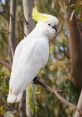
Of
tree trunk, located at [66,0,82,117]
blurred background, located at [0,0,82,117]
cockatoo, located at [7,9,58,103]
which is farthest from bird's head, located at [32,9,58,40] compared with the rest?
tree trunk, located at [66,0,82,117]

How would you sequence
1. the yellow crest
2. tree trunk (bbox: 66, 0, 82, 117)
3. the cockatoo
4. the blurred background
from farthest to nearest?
tree trunk (bbox: 66, 0, 82, 117) < the blurred background < the yellow crest < the cockatoo

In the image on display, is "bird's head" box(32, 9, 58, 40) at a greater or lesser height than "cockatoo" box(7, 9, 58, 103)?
greater

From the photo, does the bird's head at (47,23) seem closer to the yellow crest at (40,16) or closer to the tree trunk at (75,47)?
the yellow crest at (40,16)

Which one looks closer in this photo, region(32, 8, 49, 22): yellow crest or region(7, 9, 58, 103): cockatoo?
region(7, 9, 58, 103): cockatoo

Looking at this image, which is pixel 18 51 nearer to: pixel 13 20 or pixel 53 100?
pixel 13 20

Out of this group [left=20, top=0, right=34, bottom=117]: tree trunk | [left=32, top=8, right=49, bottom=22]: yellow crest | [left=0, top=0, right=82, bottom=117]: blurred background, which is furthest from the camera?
[left=0, top=0, right=82, bottom=117]: blurred background

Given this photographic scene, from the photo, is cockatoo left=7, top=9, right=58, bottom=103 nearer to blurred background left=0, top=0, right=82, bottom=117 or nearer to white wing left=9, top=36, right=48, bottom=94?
white wing left=9, top=36, right=48, bottom=94

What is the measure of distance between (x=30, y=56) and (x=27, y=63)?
1.4 inches

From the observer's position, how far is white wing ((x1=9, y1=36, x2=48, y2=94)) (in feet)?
4.74

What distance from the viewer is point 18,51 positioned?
4.92 feet

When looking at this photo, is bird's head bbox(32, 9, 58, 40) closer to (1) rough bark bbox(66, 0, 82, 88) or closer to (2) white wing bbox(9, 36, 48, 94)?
(2) white wing bbox(9, 36, 48, 94)

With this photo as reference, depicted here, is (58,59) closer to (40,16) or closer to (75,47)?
(75,47)

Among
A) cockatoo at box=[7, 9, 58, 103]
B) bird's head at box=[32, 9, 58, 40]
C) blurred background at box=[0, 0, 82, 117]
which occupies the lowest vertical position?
blurred background at box=[0, 0, 82, 117]

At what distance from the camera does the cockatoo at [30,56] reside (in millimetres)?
1439
